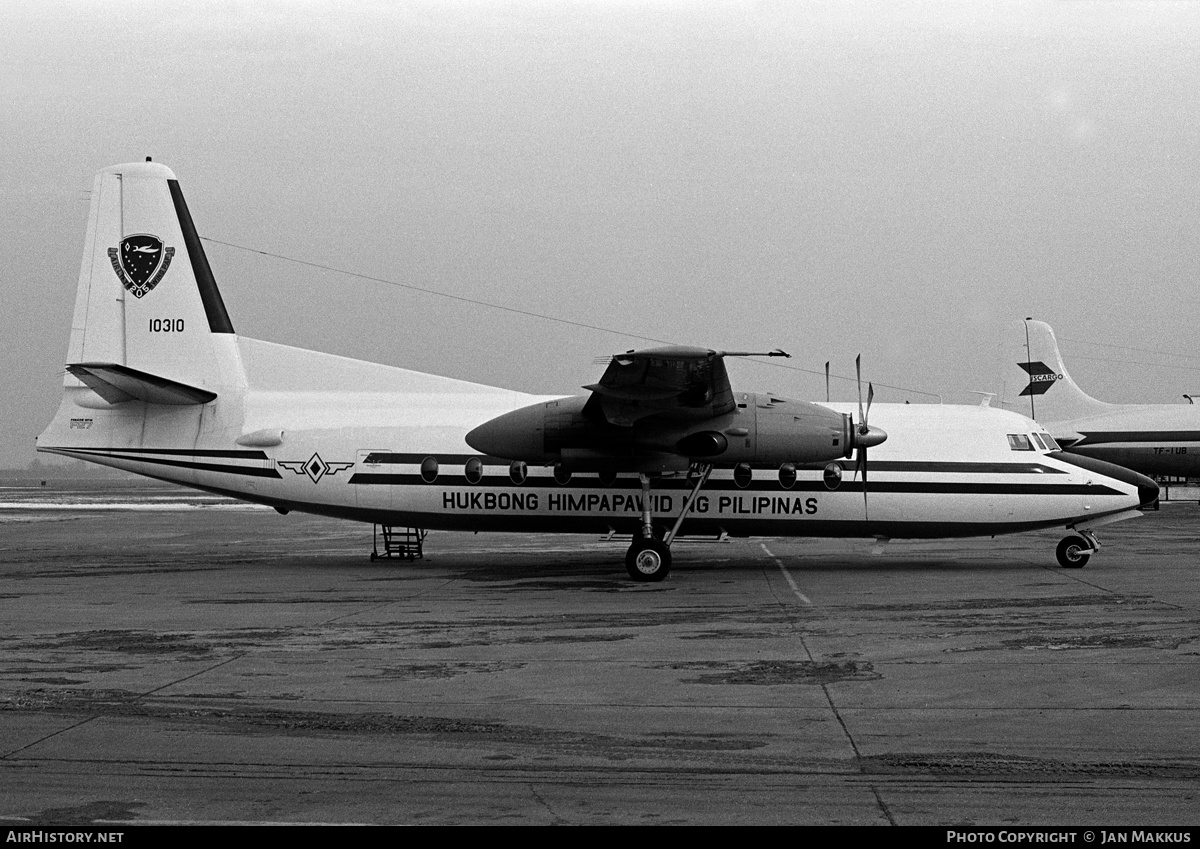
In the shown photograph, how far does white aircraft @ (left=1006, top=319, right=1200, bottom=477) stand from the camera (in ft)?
153

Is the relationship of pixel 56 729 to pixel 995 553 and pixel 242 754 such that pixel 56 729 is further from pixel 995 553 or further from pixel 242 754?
pixel 995 553

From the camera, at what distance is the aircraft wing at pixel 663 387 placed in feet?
58.8

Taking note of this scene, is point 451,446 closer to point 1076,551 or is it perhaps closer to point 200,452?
point 200,452

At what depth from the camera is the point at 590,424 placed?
2008cm

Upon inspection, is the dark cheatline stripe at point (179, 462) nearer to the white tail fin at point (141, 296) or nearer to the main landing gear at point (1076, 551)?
the white tail fin at point (141, 296)

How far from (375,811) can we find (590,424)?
13856mm

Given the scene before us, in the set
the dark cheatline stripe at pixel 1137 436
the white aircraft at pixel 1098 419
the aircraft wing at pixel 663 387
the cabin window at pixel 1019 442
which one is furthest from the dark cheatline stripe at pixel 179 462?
the dark cheatline stripe at pixel 1137 436

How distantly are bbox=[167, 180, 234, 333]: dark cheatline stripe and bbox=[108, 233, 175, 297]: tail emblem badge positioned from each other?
59 cm

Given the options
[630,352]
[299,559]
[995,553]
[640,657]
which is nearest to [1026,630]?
[640,657]

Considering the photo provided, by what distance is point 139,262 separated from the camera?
879 inches

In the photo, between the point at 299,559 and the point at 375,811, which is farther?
the point at 299,559

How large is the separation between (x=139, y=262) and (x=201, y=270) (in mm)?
1154

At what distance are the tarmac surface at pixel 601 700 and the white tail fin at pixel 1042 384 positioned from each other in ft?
101
